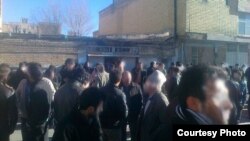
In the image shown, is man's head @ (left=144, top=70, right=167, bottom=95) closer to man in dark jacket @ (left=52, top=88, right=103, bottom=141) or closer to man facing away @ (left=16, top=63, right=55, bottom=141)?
man in dark jacket @ (left=52, top=88, right=103, bottom=141)

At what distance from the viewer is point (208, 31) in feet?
83.3

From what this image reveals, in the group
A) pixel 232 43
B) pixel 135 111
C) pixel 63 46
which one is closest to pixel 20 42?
pixel 63 46

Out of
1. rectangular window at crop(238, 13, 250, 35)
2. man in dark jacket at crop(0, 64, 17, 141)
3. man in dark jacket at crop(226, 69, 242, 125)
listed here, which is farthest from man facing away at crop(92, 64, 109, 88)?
rectangular window at crop(238, 13, 250, 35)

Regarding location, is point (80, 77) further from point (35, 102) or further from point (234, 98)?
point (234, 98)

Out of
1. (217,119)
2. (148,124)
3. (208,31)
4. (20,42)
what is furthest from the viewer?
(208,31)

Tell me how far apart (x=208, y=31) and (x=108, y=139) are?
68.6 feet

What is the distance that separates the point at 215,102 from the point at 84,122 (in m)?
1.62

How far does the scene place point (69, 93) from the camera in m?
5.84

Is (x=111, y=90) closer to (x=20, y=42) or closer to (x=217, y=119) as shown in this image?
(x=217, y=119)

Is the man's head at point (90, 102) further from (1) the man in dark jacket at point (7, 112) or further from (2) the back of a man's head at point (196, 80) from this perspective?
(1) the man in dark jacket at point (7, 112)

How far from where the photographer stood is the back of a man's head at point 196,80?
224 cm

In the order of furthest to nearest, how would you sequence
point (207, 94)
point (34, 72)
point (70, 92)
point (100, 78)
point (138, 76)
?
point (138, 76) → point (100, 78) → point (70, 92) → point (34, 72) → point (207, 94)

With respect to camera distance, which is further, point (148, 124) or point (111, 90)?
point (111, 90)

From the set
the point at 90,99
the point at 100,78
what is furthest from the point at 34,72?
the point at 100,78
